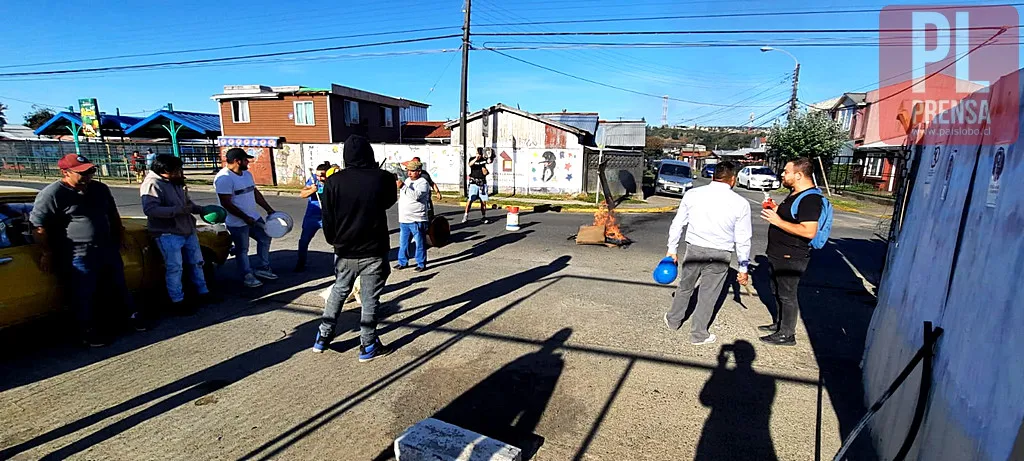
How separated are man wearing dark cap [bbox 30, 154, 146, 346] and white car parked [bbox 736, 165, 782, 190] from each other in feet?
94.2

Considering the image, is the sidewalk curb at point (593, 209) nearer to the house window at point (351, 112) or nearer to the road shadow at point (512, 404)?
the road shadow at point (512, 404)

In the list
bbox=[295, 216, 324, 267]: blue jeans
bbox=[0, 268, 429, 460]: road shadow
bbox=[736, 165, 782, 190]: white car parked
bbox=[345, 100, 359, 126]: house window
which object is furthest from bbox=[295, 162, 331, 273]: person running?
bbox=[736, 165, 782, 190]: white car parked

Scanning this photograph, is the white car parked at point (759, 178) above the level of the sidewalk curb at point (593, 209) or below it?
above

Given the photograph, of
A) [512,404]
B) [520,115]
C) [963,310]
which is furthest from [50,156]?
[963,310]

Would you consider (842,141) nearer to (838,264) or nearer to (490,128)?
(490,128)

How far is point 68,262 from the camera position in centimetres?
398

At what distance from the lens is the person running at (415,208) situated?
21.7 feet

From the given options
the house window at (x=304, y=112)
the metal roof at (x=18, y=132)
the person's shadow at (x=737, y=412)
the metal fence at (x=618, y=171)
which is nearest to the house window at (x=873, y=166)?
the metal fence at (x=618, y=171)

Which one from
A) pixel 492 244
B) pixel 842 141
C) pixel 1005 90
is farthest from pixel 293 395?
pixel 842 141

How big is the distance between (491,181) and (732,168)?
51.6 feet

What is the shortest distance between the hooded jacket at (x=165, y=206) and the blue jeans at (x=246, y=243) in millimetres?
898

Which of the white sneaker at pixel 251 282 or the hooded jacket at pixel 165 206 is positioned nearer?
the hooded jacket at pixel 165 206

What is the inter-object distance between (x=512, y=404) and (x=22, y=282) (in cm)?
415

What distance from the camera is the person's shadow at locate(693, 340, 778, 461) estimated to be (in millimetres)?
2903
